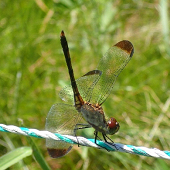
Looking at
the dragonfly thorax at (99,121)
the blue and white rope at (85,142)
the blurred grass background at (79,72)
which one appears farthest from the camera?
the blurred grass background at (79,72)

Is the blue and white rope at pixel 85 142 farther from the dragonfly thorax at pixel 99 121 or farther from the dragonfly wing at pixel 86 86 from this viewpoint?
the dragonfly wing at pixel 86 86

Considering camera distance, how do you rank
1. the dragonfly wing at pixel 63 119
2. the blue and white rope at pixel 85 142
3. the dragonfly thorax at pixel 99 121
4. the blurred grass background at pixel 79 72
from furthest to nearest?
the blurred grass background at pixel 79 72 → the dragonfly wing at pixel 63 119 → the dragonfly thorax at pixel 99 121 → the blue and white rope at pixel 85 142

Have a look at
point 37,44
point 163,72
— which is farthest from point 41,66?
point 163,72

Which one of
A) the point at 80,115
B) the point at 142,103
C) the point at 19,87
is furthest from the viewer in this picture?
the point at 142,103

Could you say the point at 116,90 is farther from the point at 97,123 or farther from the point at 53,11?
the point at 97,123

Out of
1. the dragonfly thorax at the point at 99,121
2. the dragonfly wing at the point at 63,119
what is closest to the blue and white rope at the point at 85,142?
the dragonfly thorax at the point at 99,121

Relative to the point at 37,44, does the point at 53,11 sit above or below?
above

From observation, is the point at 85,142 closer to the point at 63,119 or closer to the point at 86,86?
the point at 63,119

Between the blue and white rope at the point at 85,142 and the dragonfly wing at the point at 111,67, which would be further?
the dragonfly wing at the point at 111,67

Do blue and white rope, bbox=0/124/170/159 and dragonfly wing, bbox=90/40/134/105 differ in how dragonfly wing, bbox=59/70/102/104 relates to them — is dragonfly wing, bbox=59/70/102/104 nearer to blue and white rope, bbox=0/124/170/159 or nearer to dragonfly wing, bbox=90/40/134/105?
dragonfly wing, bbox=90/40/134/105
